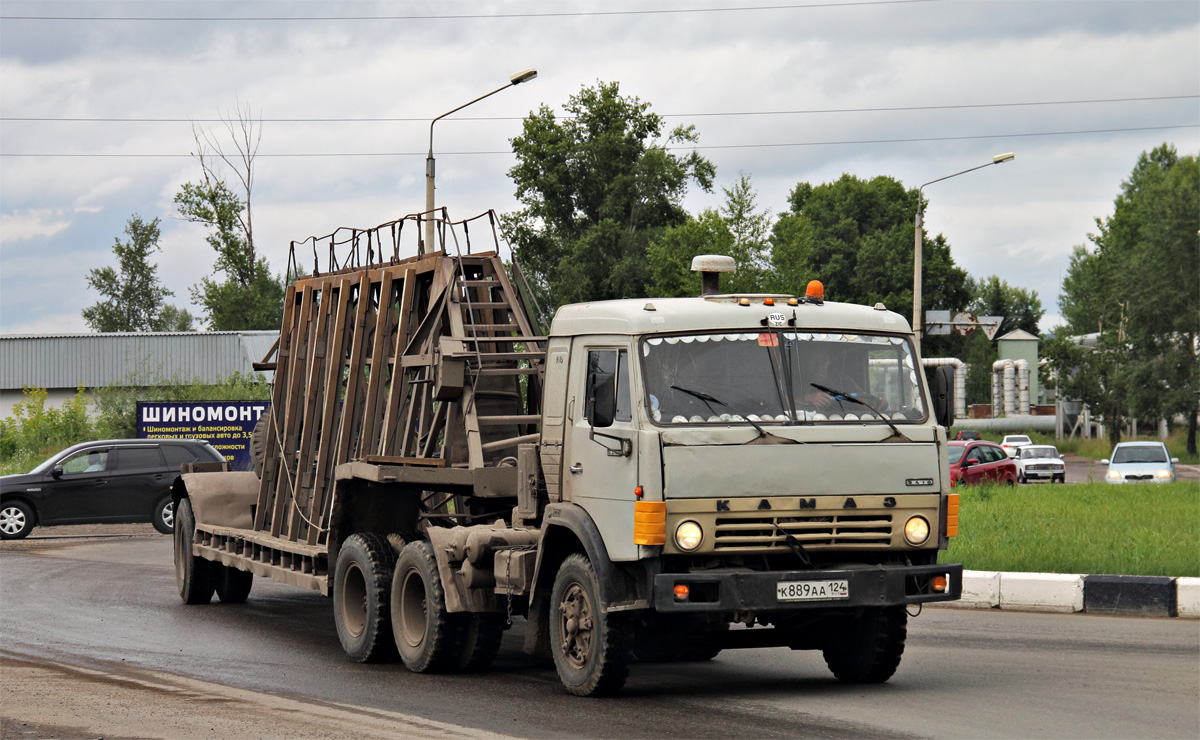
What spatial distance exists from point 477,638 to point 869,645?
272 centimetres

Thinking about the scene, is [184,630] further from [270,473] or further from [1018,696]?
[1018,696]

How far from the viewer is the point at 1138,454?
3766 cm

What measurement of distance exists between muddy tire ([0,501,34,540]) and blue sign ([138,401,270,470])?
17.6 feet

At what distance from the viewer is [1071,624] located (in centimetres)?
1248

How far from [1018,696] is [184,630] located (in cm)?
760

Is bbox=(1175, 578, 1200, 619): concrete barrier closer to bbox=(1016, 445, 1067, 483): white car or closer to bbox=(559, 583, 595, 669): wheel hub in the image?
bbox=(559, 583, 595, 669): wheel hub

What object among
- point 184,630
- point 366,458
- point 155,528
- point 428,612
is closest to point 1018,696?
point 428,612

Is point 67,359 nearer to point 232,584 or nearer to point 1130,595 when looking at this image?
point 232,584

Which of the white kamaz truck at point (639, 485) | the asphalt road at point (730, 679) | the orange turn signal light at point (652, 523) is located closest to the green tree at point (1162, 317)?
the asphalt road at point (730, 679)

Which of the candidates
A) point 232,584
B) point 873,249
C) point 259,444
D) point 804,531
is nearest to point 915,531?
point 804,531

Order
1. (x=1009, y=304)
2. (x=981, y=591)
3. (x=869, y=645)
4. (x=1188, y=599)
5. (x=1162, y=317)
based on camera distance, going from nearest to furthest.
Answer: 1. (x=869, y=645)
2. (x=1188, y=599)
3. (x=981, y=591)
4. (x=1162, y=317)
5. (x=1009, y=304)

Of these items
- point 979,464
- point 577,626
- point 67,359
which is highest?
point 67,359

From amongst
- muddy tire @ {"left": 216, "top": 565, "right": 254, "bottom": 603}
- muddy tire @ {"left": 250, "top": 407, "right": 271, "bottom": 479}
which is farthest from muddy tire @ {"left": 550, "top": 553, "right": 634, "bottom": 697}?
muddy tire @ {"left": 216, "top": 565, "right": 254, "bottom": 603}

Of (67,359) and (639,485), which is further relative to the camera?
(67,359)
